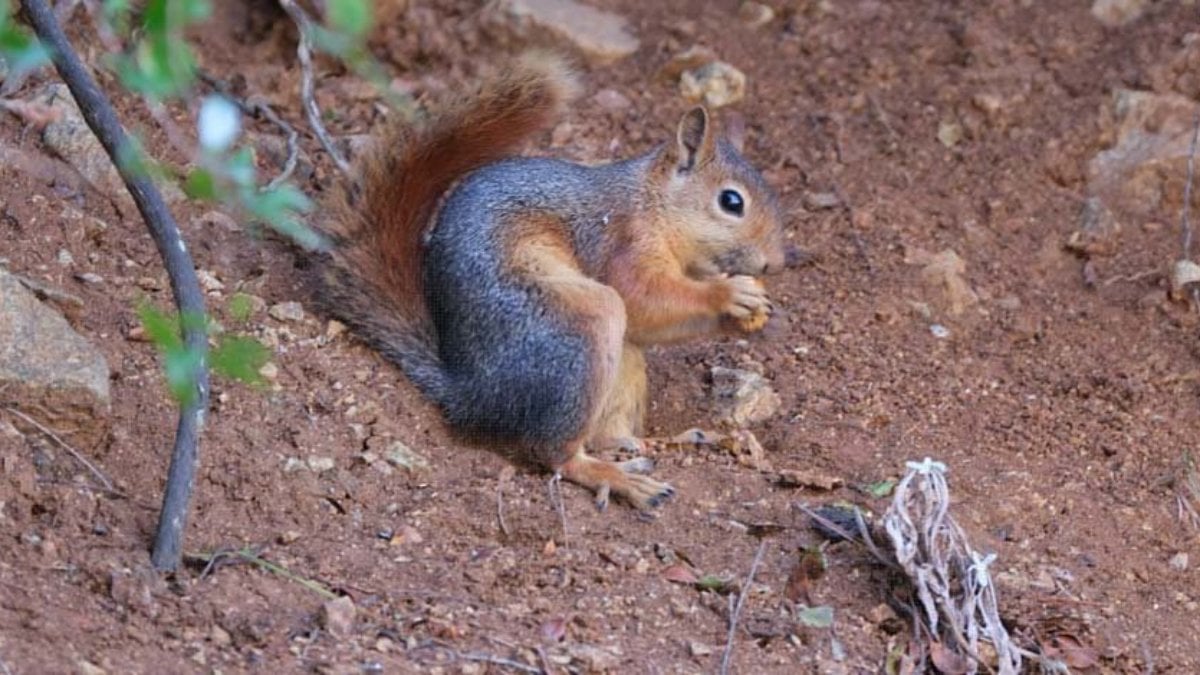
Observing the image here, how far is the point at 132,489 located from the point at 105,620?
0.47 meters

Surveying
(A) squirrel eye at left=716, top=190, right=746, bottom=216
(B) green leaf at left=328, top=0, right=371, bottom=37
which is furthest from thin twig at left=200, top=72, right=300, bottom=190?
(B) green leaf at left=328, top=0, right=371, bottom=37

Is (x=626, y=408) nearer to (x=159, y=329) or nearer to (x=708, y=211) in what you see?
(x=708, y=211)

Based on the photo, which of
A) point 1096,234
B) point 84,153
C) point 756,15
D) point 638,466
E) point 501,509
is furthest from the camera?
point 756,15

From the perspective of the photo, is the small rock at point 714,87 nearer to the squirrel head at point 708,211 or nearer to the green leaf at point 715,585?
the squirrel head at point 708,211

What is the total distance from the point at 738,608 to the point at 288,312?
129cm

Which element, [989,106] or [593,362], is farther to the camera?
[989,106]

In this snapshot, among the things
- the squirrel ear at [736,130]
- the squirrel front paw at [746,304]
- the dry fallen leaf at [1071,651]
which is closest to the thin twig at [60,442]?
the squirrel front paw at [746,304]

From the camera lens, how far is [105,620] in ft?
9.21

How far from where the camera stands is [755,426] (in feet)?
13.6

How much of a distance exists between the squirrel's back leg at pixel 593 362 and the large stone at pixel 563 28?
1.57 meters

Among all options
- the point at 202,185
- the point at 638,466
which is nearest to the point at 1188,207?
the point at 638,466

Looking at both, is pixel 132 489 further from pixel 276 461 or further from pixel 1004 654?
pixel 1004 654

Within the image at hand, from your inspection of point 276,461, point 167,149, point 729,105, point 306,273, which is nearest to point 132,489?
point 276,461

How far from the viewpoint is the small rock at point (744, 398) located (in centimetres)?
415
